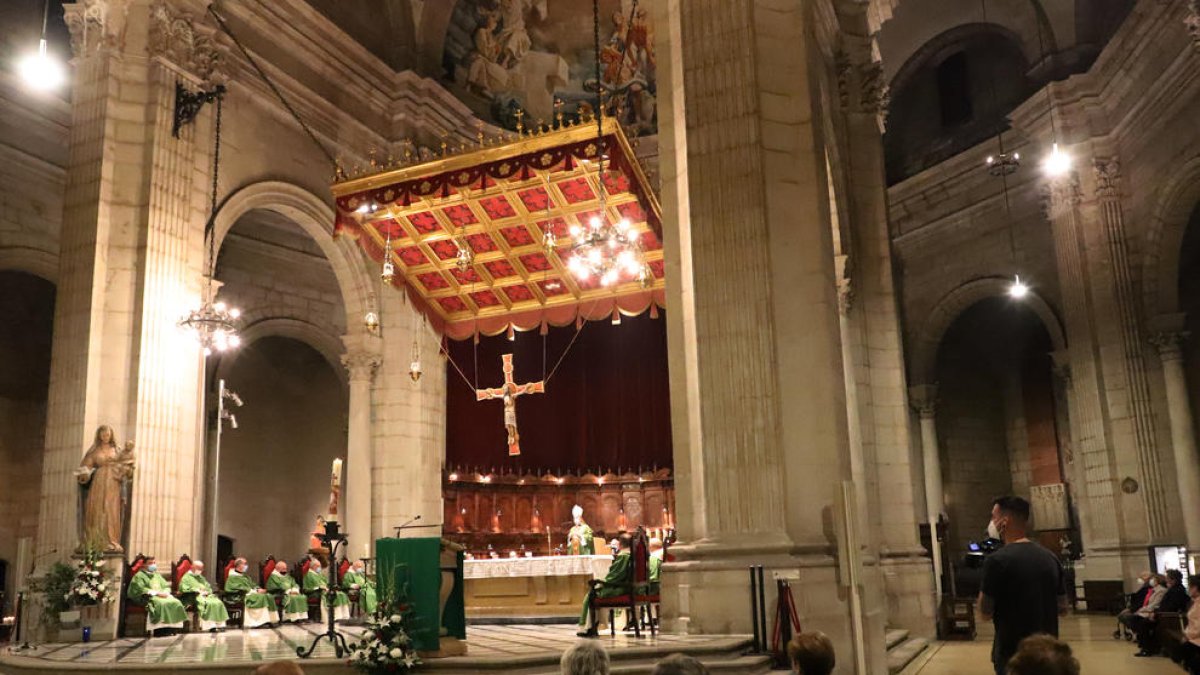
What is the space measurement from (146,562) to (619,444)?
857cm

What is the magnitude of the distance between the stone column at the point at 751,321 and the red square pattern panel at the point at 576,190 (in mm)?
4103

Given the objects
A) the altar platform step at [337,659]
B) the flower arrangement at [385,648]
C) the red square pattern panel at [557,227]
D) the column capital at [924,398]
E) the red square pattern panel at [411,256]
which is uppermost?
the red square pattern panel at [557,227]

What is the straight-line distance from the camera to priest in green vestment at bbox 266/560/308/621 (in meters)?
12.3

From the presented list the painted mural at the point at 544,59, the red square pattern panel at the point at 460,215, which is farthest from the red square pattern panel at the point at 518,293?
the painted mural at the point at 544,59

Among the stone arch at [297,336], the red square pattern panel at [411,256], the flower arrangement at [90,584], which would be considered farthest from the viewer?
the stone arch at [297,336]

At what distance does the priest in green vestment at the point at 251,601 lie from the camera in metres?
11.7

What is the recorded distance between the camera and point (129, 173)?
11406 mm

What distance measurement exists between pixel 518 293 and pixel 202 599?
651 centimetres

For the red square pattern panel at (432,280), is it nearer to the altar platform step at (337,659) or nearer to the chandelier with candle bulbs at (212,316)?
the chandelier with candle bulbs at (212,316)

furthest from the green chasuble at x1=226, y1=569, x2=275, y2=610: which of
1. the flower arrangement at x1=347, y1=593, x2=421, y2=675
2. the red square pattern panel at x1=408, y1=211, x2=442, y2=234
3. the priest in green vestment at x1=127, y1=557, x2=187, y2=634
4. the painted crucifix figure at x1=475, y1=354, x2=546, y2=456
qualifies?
the flower arrangement at x1=347, y1=593, x2=421, y2=675

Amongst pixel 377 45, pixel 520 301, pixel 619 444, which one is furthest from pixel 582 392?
pixel 377 45

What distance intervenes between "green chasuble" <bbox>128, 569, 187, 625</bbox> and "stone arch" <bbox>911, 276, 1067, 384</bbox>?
15.0 meters

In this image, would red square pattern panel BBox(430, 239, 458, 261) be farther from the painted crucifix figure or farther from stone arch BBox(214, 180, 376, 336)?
the painted crucifix figure

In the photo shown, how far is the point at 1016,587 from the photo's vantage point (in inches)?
165
